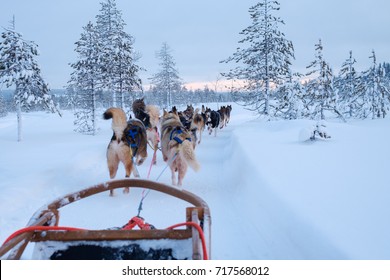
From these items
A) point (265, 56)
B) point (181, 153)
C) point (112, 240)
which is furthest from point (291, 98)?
point (112, 240)

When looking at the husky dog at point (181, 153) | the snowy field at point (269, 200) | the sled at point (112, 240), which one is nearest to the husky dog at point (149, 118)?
the snowy field at point (269, 200)

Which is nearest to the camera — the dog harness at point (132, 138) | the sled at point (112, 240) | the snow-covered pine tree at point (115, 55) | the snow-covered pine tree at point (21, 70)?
the sled at point (112, 240)

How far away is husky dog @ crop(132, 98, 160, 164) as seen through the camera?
9518 millimetres

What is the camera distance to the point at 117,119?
18.3ft

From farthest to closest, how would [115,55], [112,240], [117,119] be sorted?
1. [115,55]
2. [117,119]
3. [112,240]

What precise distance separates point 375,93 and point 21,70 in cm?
2981

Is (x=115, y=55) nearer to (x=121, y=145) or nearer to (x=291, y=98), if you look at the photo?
(x=291, y=98)

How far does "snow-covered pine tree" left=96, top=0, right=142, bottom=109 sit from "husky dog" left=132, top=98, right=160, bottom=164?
13.4 metres

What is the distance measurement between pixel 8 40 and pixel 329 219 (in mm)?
22919

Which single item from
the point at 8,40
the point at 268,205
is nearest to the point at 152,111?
the point at 268,205

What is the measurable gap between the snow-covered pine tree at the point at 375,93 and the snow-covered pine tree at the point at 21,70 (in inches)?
1106

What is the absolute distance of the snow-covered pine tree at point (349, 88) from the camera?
32.7 meters

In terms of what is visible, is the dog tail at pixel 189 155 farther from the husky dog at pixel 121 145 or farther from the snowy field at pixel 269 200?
the husky dog at pixel 121 145

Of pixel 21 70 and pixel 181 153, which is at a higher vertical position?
pixel 21 70
